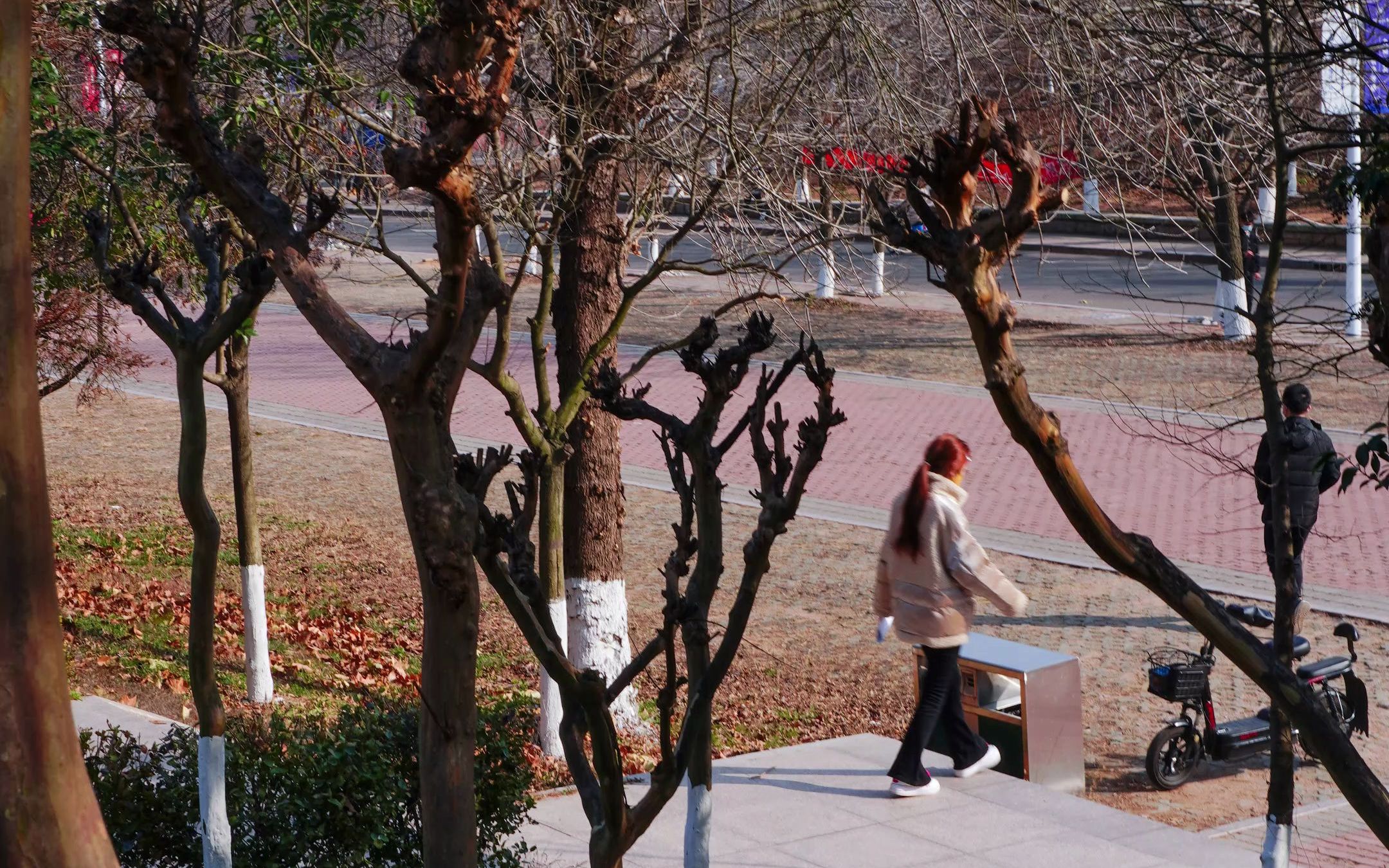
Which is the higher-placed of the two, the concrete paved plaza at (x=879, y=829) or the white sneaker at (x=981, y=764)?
the white sneaker at (x=981, y=764)

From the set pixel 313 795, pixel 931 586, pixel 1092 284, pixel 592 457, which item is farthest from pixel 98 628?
pixel 1092 284

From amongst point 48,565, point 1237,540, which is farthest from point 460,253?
point 1237,540

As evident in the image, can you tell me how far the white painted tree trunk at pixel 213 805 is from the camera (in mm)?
4906

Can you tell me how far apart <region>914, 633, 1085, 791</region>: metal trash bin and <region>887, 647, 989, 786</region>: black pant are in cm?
25

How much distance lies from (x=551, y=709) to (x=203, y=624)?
11.9ft

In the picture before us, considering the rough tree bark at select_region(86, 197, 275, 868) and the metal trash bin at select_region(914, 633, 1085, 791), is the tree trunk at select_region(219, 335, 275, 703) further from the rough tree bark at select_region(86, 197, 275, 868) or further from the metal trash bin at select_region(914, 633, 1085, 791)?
the rough tree bark at select_region(86, 197, 275, 868)

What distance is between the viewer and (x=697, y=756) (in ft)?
13.0

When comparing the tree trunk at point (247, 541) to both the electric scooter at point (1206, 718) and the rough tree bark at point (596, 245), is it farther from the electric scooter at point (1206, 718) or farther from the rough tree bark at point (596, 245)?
the electric scooter at point (1206, 718)

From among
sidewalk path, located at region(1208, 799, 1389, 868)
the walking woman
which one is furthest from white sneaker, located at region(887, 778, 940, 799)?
sidewalk path, located at region(1208, 799, 1389, 868)

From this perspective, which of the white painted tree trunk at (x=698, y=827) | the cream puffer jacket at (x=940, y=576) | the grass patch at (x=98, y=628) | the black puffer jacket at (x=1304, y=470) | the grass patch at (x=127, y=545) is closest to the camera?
the white painted tree trunk at (x=698, y=827)

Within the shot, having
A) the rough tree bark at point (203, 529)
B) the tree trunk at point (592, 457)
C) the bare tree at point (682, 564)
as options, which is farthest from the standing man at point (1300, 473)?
the rough tree bark at point (203, 529)

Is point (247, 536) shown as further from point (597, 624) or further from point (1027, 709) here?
point (1027, 709)

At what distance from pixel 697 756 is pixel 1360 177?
8.81ft

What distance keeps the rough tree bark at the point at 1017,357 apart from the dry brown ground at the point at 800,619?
416 cm
